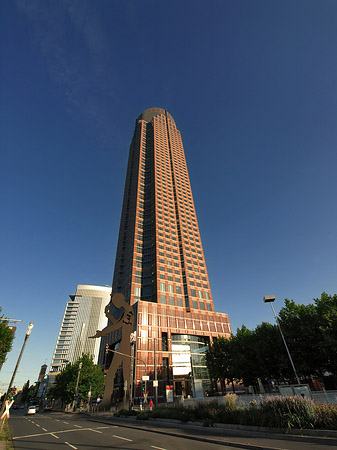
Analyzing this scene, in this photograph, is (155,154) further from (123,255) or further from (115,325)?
(115,325)

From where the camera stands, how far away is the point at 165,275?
6994cm

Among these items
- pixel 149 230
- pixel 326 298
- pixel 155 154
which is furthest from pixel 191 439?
pixel 155 154

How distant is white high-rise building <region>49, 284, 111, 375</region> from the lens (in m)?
134

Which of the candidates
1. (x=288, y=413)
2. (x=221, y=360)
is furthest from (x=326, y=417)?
(x=221, y=360)

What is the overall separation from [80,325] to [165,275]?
106480 millimetres

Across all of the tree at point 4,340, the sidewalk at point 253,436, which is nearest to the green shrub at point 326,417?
the sidewalk at point 253,436

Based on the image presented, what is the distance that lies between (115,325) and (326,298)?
29660mm

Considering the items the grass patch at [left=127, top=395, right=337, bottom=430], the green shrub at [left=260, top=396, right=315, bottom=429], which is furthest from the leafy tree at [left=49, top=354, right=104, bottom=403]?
the green shrub at [left=260, top=396, right=315, bottom=429]

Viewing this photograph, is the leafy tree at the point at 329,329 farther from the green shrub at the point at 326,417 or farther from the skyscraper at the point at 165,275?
the skyscraper at the point at 165,275

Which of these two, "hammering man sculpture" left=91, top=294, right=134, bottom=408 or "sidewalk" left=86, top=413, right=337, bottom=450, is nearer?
"sidewalk" left=86, top=413, right=337, bottom=450

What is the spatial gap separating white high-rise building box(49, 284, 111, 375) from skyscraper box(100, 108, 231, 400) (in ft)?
213

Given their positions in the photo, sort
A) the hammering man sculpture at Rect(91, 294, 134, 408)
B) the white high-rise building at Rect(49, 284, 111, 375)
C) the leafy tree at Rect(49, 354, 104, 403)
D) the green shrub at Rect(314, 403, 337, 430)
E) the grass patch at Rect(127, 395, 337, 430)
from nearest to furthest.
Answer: the green shrub at Rect(314, 403, 337, 430) → the grass patch at Rect(127, 395, 337, 430) → the hammering man sculpture at Rect(91, 294, 134, 408) → the leafy tree at Rect(49, 354, 104, 403) → the white high-rise building at Rect(49, 284, 111, 375)

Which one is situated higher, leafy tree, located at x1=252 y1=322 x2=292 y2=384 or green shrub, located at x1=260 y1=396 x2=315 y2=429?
leafy tree, located at x1=252 y1=322 x2=292 y2=384

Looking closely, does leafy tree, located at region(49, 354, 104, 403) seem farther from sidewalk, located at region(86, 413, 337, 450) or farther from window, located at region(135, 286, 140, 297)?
sidewalk, located at region(86, 413, 337, 450)
